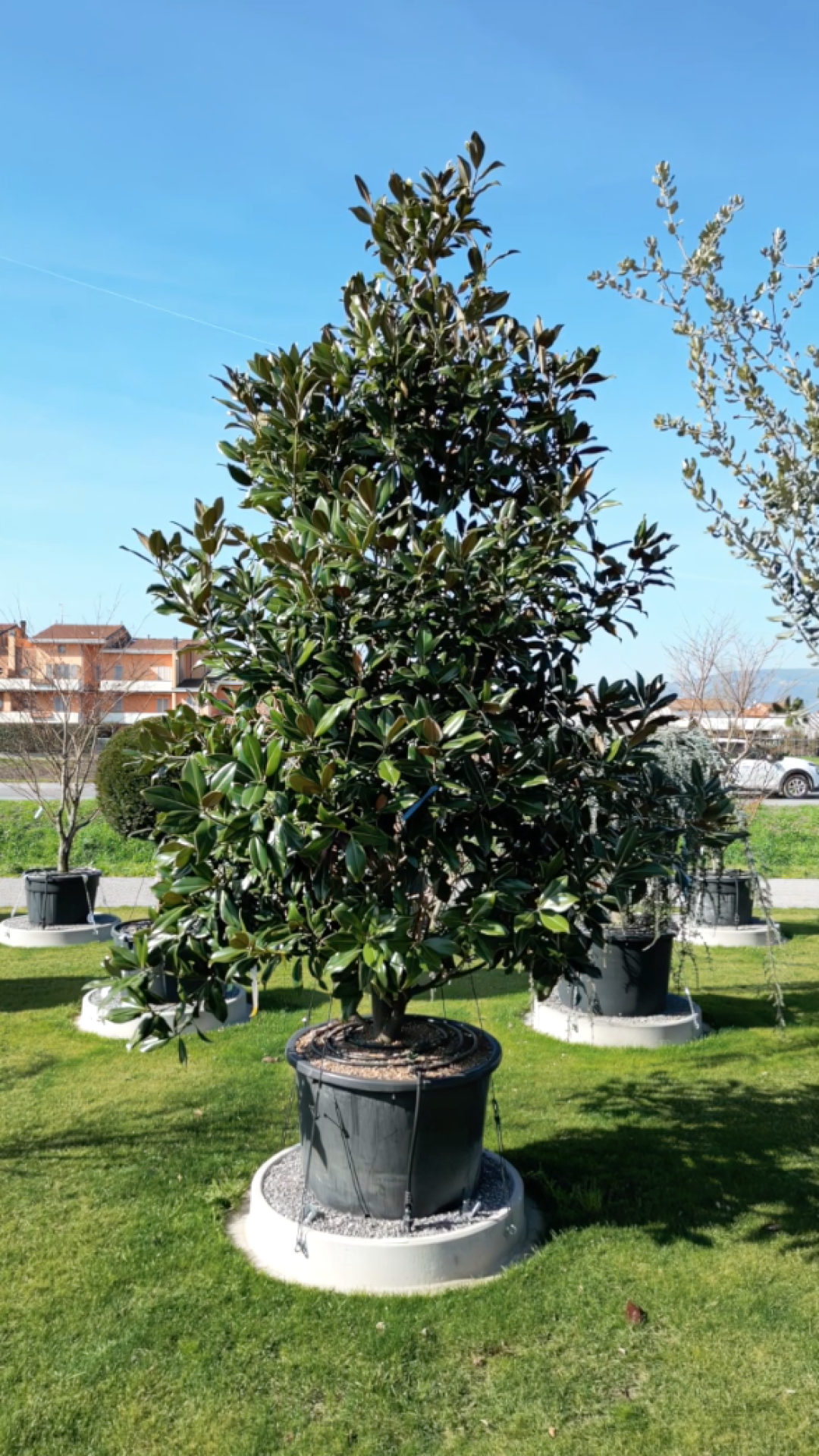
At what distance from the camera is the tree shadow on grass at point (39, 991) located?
7.32 metres

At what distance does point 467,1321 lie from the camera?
3.27m

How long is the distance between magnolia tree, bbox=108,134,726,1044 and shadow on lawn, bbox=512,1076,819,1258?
3.75 feet

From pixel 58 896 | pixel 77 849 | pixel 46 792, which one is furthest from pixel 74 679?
pixel 46 792

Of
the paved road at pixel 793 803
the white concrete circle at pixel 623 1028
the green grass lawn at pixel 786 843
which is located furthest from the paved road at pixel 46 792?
the white concrete circle at pixel 623 1028

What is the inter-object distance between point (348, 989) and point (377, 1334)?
1116mm

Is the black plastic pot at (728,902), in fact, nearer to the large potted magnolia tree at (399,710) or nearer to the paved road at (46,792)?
the large potted magnolia tree at (399,710)

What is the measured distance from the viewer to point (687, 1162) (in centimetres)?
460

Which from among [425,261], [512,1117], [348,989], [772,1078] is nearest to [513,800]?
[348,989]

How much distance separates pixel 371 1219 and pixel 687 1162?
1730mm

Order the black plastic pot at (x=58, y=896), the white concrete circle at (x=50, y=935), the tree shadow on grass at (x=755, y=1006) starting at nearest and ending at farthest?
the tree shadow on grass at (x=755, y=1006) < the white concrete circle at (x=50, y=935) < the black plastic pot at (x=58, y=896)

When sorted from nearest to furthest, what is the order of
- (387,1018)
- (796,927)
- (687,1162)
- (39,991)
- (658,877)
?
1. (387,1018)
2. (687,1162)
3. (658,877)
4. (39,991)
5. (796,927)

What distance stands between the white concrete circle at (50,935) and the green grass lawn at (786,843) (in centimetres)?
810

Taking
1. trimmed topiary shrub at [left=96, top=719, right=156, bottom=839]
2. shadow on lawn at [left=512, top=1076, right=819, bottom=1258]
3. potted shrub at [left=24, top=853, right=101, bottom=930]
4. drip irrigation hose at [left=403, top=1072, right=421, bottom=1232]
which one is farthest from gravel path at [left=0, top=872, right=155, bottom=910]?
drip irrigation hose at [left=403, top=1072, right=421, bottom=1232]

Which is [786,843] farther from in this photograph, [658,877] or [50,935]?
[658,877]
